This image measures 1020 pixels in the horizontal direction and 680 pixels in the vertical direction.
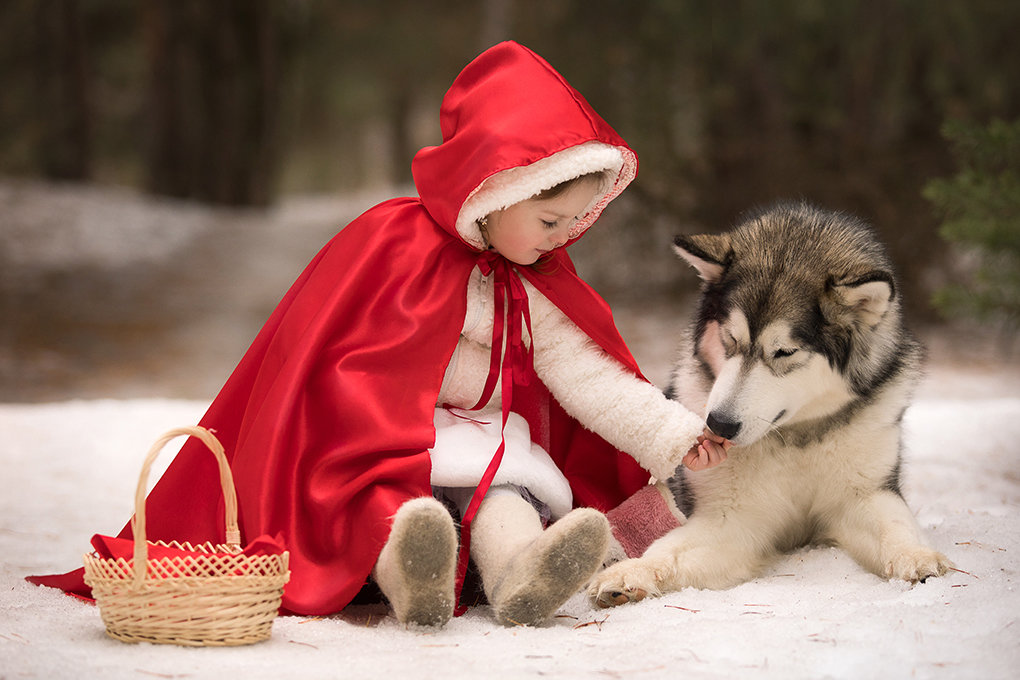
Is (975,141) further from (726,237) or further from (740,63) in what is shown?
(740,63)

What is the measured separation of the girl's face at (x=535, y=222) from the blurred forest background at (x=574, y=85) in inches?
91.8

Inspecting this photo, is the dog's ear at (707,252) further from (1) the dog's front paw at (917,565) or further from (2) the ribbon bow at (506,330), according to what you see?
(1) the dog's front paw at (917,565)

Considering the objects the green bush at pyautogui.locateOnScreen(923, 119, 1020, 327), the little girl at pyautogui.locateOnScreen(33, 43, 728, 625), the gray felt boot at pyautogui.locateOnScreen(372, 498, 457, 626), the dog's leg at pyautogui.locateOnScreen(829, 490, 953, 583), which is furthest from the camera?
the green bush at pyautogui.locateOnScreen(923, 119, 1020, 327)

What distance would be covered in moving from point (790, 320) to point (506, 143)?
0.86 m

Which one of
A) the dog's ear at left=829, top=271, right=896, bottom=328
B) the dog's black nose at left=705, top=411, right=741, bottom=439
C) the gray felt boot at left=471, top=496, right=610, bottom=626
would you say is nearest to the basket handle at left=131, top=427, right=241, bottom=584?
the gray felt boot at left=471, top=496, right=610, bottom=626

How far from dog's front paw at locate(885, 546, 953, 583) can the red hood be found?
1.27 metres

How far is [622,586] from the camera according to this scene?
7.64 ft

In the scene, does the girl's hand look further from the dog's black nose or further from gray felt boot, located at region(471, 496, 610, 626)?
gray felt boot, located at region(471, 496, 610, 626)

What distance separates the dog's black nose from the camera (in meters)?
2.29

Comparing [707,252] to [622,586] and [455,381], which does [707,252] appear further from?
[622,586]

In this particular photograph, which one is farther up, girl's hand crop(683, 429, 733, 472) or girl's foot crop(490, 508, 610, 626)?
girl's hand crop(683, 429, 733, 472)

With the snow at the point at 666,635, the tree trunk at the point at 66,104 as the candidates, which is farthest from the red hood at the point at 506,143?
the tree trunk at the point at 66,104

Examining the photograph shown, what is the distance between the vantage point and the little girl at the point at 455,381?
88.8 inches

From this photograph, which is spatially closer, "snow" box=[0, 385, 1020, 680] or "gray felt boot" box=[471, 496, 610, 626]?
"snow" box=[0, 385, 1020, 680]
